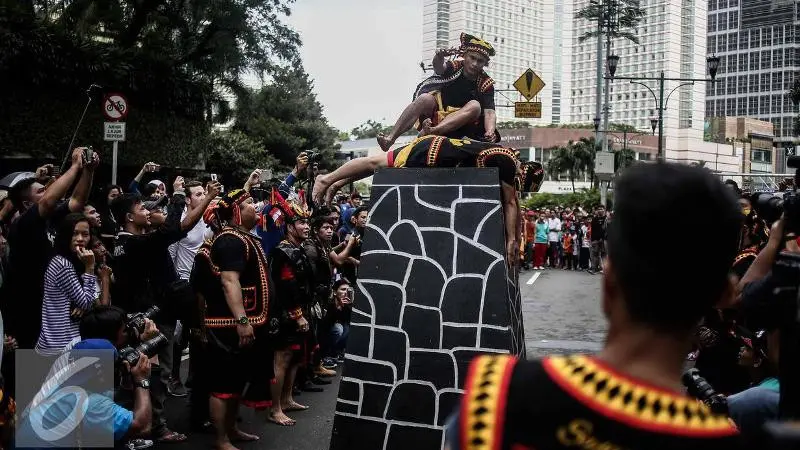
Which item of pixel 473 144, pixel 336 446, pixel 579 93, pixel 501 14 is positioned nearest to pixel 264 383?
pixel 336 446

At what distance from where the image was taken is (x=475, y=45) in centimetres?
640

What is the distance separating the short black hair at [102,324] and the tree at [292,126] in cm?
3247

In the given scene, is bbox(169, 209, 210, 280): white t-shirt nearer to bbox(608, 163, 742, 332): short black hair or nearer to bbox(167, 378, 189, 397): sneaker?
bbox(167, 378, 189, 397): sneaker

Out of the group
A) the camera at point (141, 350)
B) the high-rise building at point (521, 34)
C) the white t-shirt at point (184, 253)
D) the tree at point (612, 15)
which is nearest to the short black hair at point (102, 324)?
the camera at point (141, 350)

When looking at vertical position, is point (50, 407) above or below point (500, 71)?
below

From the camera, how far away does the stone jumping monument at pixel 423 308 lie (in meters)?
5.37

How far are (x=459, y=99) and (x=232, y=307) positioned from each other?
7.74 ft

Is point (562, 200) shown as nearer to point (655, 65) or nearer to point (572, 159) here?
point (572, 159)

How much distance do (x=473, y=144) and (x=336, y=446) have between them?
228 cm

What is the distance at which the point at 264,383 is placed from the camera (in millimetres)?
6539

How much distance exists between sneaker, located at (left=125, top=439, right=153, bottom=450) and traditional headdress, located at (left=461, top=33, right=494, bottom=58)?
382 centimetres

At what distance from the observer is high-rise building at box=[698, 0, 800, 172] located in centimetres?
12350

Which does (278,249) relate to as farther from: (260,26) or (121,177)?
(260,26)

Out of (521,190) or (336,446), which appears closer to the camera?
(336,446)
